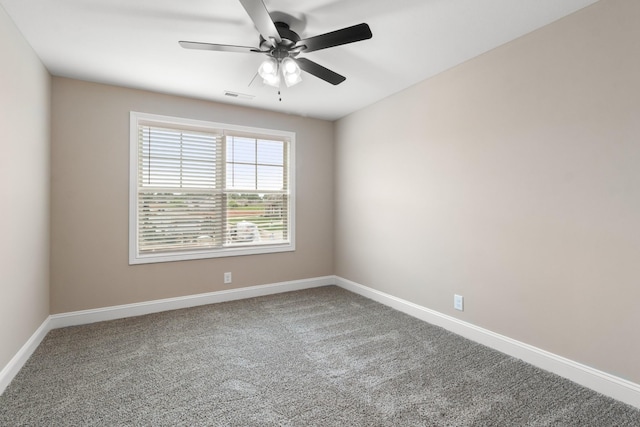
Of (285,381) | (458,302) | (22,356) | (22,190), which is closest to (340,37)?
(285,381)

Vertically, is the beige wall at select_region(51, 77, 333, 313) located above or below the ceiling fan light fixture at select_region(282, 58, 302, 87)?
below

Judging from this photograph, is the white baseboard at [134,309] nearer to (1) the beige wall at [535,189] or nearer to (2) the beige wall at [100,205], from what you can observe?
(2) the beige wall at [100,205]

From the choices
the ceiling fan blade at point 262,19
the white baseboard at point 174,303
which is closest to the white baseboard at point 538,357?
the white baseboard at point 174,303

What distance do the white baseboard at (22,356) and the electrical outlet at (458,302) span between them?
3479 mm

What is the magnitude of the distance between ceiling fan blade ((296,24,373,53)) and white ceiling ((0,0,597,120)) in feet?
0.81

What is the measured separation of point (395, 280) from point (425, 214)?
0.89 metres

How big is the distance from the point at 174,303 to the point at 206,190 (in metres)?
1.38

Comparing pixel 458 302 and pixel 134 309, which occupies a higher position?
pixel 458 302

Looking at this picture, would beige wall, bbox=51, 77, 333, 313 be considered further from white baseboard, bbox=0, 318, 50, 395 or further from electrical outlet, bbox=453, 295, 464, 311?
electrical outlet, bbox=453, 295, 464, 311

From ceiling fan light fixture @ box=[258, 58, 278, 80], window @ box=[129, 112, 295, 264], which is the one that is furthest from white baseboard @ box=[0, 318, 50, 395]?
ceiling fan light fixture @ box=[258, 58, 278, 80]

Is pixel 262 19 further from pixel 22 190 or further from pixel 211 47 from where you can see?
pixel 22 190

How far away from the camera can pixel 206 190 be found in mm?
3844

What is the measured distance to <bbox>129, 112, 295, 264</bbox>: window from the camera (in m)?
3.53

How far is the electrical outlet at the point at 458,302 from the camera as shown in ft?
9.55
